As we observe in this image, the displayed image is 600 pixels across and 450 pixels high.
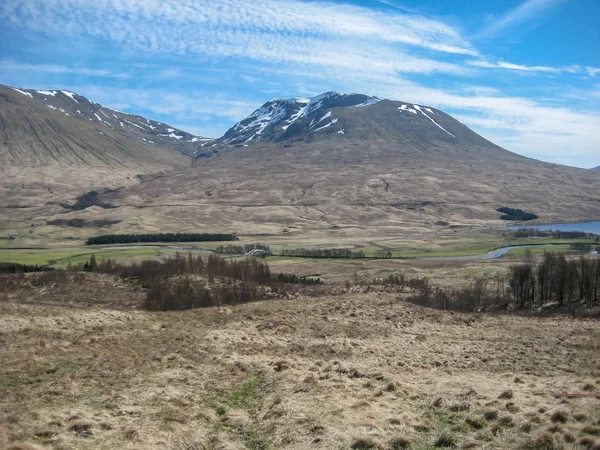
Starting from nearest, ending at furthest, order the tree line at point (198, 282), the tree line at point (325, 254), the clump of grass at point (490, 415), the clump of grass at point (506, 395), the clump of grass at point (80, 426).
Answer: the clump of grass at point (80, 426)
the clump of grass at point (490, 415)
the clump of grass at point (506, 395)
the tree line at point (198, 282)
the tree line at point (325, 254)

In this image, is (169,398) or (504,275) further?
(504,275)

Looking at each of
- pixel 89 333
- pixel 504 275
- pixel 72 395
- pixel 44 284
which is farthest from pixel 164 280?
pixel 504 275

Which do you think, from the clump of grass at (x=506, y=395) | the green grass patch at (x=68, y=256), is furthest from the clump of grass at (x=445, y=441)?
the green grass patch at (x=68, y=256)

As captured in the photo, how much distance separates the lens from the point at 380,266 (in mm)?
99562

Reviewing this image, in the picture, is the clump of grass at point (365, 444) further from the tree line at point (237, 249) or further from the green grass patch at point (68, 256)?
the tree line at point (237, 249)

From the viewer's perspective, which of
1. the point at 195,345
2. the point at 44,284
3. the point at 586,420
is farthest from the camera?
the point at 44,284

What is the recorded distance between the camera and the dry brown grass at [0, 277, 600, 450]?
13172mm

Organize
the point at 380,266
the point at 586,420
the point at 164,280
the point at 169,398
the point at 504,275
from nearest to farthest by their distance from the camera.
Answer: the point at 586,420, the point at 169,398, the point at 164,280, the point at 504,275, the point at 380,266

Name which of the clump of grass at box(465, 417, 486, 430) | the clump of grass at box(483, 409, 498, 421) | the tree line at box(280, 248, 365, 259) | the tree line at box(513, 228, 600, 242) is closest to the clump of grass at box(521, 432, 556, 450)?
the clump of grass at box(465, 417, 486, 430)

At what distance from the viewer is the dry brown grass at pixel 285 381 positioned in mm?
13172

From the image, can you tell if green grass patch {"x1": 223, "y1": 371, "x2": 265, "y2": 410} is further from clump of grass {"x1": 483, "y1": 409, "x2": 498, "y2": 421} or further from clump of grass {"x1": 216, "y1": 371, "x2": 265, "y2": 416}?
clump of grass {"x1": 483, "y1": 409, "x2": 498, "y2": 421}

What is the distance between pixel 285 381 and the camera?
1886 cm

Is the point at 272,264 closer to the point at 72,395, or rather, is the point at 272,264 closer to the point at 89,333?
the point at 89,333

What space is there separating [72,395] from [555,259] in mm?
55199
